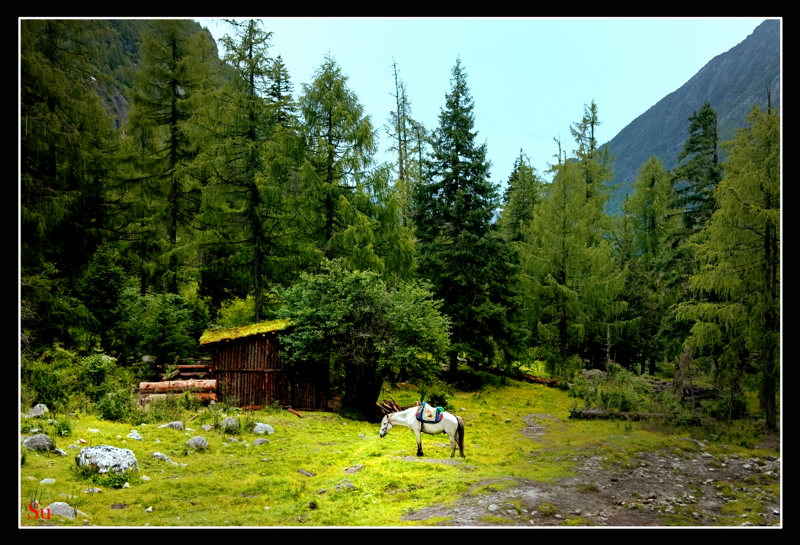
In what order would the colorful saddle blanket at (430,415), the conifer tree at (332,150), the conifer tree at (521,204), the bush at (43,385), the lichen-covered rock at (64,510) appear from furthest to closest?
the conifer tree at (521,204)
the conifer tree at (332,150)
the bush at (43,385)
the colorful saddle blanket at (430,415)
the lichen-covered rock at (64,510)

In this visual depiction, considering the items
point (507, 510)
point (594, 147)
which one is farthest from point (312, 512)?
point (594, 147)

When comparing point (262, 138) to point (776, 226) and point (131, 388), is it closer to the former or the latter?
point (131, 388)

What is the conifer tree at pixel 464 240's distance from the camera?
1695cm

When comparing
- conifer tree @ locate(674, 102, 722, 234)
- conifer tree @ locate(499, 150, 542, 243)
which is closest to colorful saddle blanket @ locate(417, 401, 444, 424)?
conifer tree @ locate(674, 102, 722, 234)

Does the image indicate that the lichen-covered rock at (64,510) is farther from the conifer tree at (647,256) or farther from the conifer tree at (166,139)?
the conifer tree at (647,256)

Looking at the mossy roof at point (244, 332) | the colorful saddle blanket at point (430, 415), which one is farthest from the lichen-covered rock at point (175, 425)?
the colorful saddle blanket at point (430, 415)

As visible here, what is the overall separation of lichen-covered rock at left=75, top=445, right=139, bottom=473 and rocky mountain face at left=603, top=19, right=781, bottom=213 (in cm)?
1153

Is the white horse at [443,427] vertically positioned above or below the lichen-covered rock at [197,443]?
above

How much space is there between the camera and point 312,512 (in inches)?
238

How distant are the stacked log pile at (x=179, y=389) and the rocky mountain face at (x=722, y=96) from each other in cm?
1292

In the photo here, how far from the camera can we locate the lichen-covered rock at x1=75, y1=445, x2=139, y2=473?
20.9 feet

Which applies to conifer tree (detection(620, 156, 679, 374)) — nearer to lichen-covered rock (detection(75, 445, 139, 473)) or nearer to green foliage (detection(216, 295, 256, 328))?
green foliage (detection(216, 295, 256, 328))

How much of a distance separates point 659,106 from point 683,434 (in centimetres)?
756

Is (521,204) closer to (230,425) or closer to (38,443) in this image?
(230,425)
